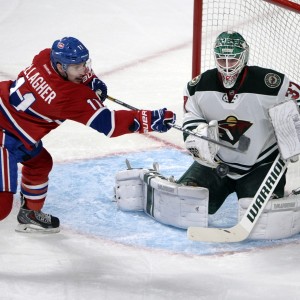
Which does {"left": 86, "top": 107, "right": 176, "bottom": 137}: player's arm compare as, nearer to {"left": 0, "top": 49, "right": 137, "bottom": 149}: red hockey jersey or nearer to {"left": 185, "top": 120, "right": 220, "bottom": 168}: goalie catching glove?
{"left": 0, "top": 49, "right": 137, "bottom": 149}: red hockey jersey

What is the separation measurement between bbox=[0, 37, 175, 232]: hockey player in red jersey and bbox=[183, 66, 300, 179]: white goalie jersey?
0.16 m

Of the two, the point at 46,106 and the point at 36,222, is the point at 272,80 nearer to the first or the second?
the point at 46,106

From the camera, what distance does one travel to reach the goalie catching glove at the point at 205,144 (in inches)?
130

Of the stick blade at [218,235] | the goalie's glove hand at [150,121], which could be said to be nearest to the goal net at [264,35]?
the stick blade at [218,235]

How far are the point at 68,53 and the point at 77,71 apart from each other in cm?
8

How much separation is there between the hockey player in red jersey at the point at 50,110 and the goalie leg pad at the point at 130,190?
1.26ft

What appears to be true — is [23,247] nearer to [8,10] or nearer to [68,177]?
[68,177]

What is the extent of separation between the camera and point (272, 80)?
3332 millimetres

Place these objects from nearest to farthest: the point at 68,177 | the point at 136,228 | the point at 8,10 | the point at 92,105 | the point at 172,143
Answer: the point at 92,105, the point at 136,228, the point at 68,177, the point at 172,143, the point at 8,10

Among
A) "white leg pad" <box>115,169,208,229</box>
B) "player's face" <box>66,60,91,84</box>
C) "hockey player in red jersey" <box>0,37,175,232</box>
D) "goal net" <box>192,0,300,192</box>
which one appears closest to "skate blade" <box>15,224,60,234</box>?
"hockey player in red jersey" <box>0,37,175,232</box>

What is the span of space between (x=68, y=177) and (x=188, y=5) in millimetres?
2824

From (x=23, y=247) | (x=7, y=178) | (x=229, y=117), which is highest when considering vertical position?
(x=229, y=117)

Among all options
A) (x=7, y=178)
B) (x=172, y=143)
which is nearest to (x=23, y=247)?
(x=7, y=178)

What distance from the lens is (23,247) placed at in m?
3.30
